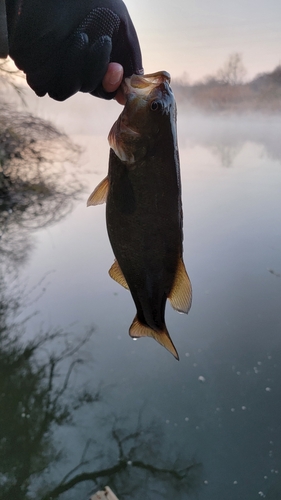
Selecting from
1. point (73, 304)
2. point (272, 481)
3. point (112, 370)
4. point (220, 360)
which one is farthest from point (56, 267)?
point (272, 481)

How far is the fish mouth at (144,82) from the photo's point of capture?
1220mm

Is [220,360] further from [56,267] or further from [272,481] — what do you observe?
[56,267]

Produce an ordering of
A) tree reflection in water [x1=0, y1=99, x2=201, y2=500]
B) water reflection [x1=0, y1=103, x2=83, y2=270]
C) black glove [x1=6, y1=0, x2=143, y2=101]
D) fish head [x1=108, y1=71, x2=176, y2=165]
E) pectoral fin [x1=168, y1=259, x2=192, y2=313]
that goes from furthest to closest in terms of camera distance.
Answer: water reflection [x1=0, y1=103, x2=83, y2=270], tree reflection in water [x1=0, y1=99, x2=201, y2=500], pectoral fin [x1=168, y1=259, x2=192, y2=313], fish head [x1=108, y1=71, x2=176, y2=165], black glove [x1=6, y1=0, x2=143, y2=101]

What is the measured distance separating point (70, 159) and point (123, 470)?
7331mm

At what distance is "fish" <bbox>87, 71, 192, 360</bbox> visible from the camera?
3.96 ft

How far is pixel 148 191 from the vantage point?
123 cm

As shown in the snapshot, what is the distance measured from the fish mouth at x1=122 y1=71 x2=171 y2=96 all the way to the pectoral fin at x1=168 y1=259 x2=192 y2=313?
0.58 meters

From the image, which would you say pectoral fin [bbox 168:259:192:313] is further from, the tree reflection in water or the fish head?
the tree reflection in water

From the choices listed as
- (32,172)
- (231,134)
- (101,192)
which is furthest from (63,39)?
(231,134)

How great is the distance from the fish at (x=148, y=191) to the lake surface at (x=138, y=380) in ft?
6.93

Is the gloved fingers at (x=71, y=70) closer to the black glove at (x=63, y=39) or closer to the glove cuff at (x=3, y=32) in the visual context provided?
the black glove at (x=63, y=39)

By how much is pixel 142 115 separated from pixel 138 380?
2.75 meters

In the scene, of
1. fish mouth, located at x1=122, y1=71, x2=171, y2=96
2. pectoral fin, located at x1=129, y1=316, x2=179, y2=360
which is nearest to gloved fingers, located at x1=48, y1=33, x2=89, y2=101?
fish mouth, located at x1=122, y1=71, x2=171, y2=96

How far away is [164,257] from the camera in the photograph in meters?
1.30
